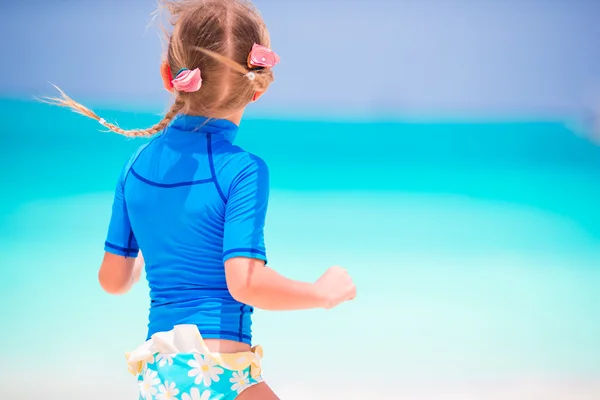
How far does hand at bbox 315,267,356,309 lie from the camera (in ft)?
3.44

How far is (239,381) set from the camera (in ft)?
3.37

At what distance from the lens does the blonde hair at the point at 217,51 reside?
1.05m

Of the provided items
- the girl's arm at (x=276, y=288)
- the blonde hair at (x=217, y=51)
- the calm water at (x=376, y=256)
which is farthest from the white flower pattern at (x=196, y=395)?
the calm water at (x=376, y=256)

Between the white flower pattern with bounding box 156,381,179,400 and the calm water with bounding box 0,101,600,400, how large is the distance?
1132mm

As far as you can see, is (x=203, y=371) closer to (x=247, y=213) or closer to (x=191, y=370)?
(x=191, y=370)

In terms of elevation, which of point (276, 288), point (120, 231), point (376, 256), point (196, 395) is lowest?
point (196, 395)

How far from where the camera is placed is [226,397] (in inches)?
40.1

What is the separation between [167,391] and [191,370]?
40mm

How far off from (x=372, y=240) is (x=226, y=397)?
8.81ft

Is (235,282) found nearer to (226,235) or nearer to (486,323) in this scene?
(226,235)

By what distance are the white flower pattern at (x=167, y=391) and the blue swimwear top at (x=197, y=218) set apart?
0.24ft

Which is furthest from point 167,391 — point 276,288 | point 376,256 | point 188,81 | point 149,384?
point 376,256

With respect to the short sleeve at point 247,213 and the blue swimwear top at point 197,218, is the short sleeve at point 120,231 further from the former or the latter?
the short sleeve at point 247,213

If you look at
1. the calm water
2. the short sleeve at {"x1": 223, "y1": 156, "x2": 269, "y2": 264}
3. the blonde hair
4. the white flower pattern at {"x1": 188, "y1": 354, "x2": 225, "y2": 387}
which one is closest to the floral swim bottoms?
the white flower pattern at {"x1": 188, "y1": 354, "x2": 225, "y2": 387}
